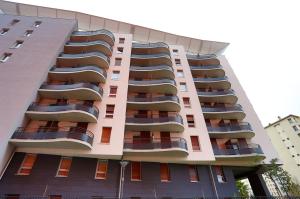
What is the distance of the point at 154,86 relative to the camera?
23.2m

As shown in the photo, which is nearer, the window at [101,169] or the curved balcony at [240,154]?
the window at [101,169]

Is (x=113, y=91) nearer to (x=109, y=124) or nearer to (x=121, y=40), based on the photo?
(x=109, y=124)

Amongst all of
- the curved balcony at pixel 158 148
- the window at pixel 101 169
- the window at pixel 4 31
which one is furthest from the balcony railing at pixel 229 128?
the window at pixel 4 31

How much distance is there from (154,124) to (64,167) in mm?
9077

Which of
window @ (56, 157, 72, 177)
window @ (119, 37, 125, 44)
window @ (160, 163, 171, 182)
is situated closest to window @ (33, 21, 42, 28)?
window @ (119, 37, 125, 44)

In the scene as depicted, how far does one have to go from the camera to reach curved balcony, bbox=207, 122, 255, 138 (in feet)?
72.5

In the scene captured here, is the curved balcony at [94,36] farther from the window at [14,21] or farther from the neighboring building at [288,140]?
the neighboring building at [288,140]

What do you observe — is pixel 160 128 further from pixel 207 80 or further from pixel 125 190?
pixel 207 80

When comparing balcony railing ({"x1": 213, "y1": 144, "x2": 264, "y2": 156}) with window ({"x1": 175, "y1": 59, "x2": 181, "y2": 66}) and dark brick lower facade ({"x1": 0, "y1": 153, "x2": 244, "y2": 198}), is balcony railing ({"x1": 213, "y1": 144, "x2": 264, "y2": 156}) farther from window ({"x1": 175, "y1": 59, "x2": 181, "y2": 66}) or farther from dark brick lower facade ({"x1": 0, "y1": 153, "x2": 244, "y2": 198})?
window ({"x1": 175, "y1": 59, "x2": 181, "y2": 66})

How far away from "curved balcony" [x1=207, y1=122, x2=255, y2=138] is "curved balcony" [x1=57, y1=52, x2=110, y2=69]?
15.4 meters

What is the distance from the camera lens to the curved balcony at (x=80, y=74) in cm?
2108

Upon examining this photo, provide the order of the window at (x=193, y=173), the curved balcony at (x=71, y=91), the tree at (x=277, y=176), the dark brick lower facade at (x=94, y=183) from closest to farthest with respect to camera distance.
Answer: the dark brick lower facade at (x=94, y=183) → the window at (x=193, y=173) → the curved balcony at (x=71, y=91) → the tree at (x=277, y=176)

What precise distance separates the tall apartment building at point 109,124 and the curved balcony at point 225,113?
127mm

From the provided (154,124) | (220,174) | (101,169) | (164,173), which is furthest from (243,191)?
(101,169)
